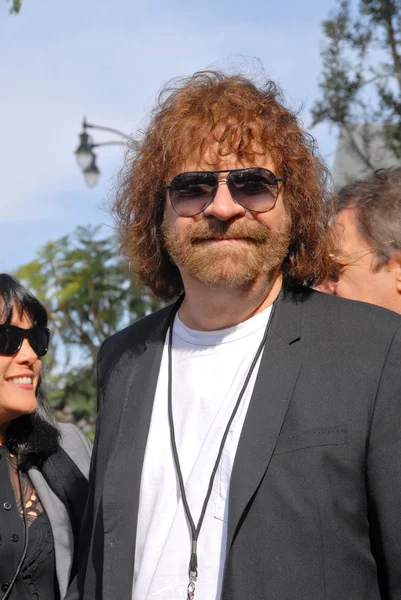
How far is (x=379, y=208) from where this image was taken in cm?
367

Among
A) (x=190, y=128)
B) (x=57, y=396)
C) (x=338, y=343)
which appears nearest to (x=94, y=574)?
(x=338, y=343)

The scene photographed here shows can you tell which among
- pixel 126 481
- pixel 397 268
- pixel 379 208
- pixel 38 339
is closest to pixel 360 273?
pixel 397 268

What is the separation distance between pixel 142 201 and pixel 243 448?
1.22 metres

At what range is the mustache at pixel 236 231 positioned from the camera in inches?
118

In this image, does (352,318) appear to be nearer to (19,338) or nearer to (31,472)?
(19,338)

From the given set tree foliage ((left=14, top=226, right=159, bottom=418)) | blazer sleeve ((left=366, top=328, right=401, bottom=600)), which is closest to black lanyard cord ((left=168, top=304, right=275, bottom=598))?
blazer sleeve ((left=366, top=328, right=401, bottom=600))

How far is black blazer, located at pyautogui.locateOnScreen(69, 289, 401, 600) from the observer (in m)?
2.56

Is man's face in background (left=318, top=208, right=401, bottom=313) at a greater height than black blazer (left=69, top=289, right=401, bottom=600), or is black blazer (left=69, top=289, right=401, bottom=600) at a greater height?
man's face in background (left=318, top=208, right=401, bottom=313)

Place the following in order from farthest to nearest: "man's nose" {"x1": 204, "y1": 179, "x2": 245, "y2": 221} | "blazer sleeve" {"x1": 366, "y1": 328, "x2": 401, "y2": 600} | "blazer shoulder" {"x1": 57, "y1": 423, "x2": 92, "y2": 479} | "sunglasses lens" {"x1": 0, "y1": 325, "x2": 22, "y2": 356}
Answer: "blazer shoulder" {"x1": 57, "y1": 423, "x2": 92, "y2": 479} → "sunglasses lens" {"x1": 0, "y1": 325, "x2": 22, "y2": 356} → "man's nose" {"x1": 204, "y1": 179, "x2": 245, "y2": 221} → "blazer sleeve" {"x1": 366, "y1": 328, "x2": 401, "y2": 600}

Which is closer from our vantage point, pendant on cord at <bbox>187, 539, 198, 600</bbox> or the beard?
pendant on cord at <bbox>187, 539, 198, 600</bbox>

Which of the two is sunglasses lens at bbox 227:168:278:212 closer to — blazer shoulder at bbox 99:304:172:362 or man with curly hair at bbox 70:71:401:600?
man with curly hair at bbox 70:71:401:600

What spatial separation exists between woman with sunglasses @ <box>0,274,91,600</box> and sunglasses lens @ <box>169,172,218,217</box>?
117cm

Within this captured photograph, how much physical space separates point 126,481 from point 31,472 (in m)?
1.12

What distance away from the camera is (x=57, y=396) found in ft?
34.8
